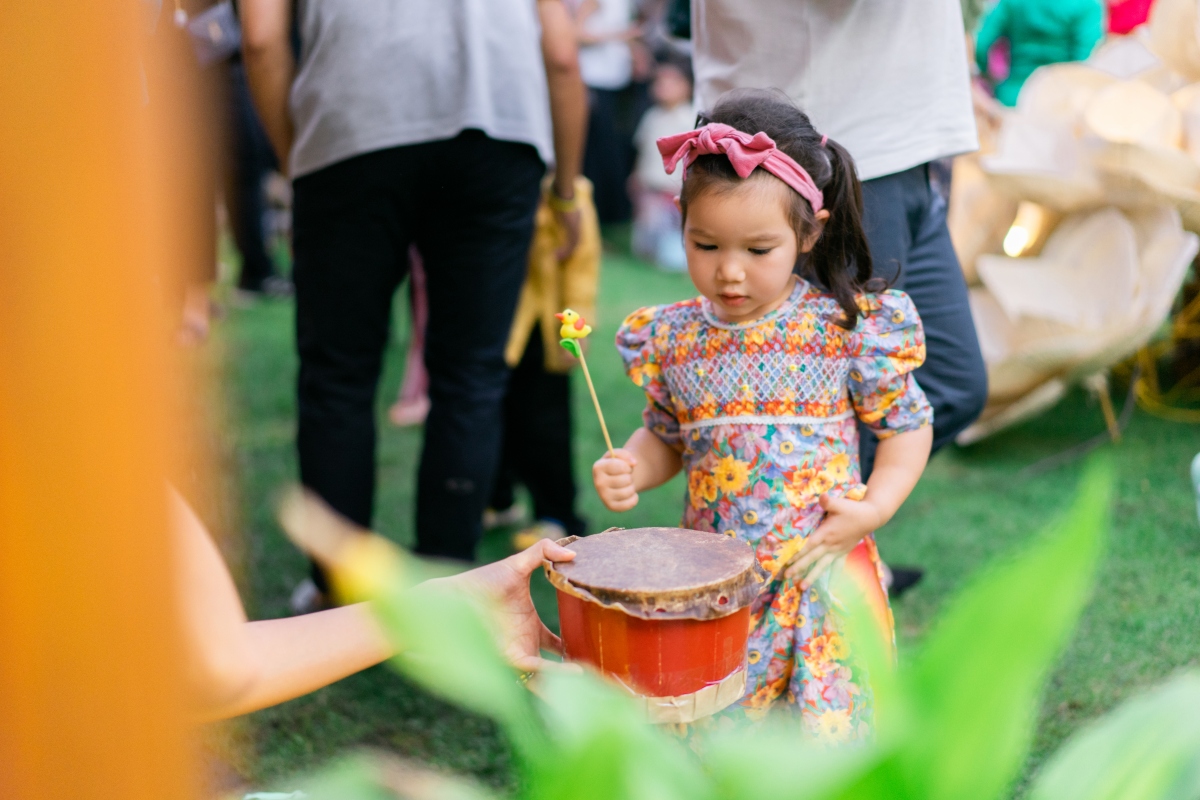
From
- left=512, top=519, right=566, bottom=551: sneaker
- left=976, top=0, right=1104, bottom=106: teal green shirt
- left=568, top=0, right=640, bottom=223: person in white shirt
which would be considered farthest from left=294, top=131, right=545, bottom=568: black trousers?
left=568, top=0, right=640, bottom=223: person in white shirt

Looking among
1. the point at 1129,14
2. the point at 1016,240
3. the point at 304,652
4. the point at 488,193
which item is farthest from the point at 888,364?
the point at 1129,14

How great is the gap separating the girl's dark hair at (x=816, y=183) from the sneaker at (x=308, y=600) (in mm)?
1395

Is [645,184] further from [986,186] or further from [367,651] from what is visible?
[367,651]

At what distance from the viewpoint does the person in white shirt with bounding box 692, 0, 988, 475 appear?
1646mm

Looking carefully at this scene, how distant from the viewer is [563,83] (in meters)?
2.29

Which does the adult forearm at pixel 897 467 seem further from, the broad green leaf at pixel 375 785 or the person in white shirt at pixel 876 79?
the broad green leaf at pixel 375 785

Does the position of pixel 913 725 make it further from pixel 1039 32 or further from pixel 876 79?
pixel 1039 32

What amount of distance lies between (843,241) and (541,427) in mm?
1412

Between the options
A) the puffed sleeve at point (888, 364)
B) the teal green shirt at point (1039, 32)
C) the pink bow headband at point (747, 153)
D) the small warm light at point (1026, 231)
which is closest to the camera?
the pink bow headband at point (747, 153)

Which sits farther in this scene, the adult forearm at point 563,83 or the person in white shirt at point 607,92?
the person in white shirt at point 607,92

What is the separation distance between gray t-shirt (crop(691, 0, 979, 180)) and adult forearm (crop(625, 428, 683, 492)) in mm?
530

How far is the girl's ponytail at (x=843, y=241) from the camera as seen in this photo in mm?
1469

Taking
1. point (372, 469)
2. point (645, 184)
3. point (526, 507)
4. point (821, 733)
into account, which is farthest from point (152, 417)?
point (645, 184)

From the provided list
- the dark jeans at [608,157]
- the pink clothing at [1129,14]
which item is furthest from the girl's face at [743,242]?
the dark jeans at [608,157]
